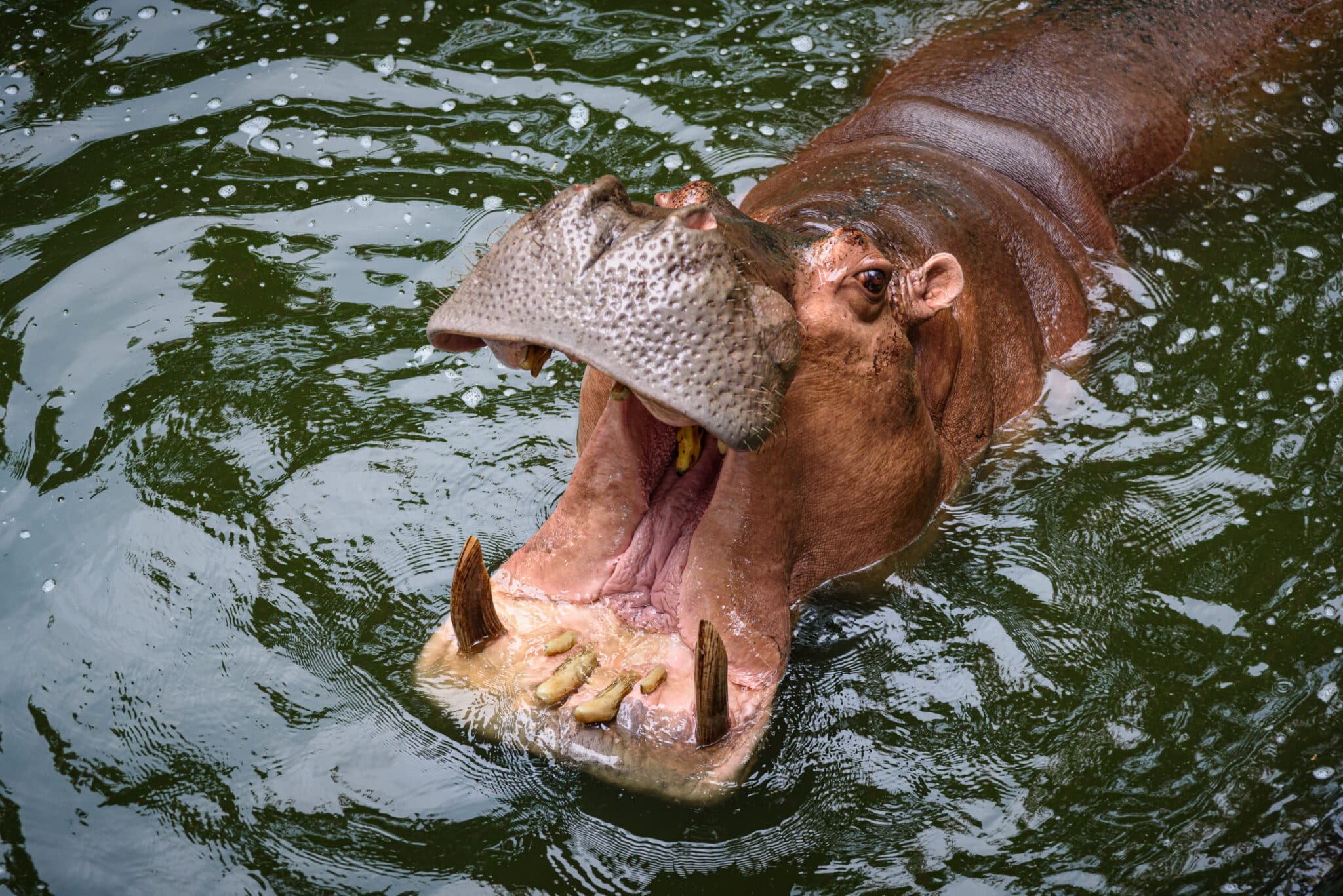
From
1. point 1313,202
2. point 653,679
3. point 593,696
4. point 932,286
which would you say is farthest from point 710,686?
point 1313,202

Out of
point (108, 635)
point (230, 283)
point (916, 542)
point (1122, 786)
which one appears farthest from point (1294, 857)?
point (230, 283)

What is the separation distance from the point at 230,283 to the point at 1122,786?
384 centimetres

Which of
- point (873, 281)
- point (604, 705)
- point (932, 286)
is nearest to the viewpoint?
point (604, 705)

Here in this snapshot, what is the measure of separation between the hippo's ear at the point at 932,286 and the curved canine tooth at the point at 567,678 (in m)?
1.35

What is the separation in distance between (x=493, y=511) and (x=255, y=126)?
2810 mm

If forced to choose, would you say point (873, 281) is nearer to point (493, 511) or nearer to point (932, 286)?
point (932, 286)

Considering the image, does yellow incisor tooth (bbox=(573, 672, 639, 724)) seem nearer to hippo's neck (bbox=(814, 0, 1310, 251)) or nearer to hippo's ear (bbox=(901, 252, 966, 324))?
hippo's ear (bbox=(901, 252, 966, 324))

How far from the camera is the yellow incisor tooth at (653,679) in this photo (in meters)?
3.03

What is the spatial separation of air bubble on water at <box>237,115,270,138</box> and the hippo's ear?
3.61m

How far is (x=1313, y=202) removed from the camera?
543 centimetres

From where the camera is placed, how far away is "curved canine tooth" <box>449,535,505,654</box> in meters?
2.99

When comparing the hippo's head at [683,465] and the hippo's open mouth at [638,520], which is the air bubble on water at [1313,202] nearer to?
the hippo's head at [683,465]

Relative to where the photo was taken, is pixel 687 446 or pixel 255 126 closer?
pixel 687 446

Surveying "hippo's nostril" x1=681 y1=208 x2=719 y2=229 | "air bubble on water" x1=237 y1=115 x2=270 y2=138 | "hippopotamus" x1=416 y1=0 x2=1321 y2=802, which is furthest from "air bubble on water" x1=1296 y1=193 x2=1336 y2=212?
"air bubble on water" x1=237 y1=115 x2=270 y2=138
